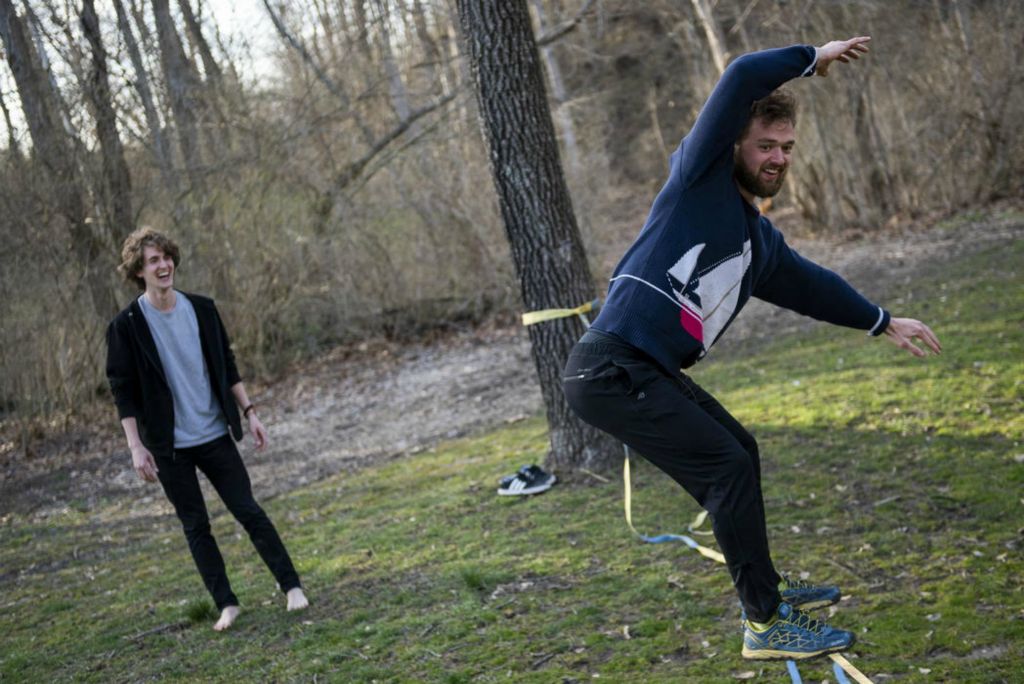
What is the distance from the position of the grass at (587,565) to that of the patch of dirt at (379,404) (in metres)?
0.87

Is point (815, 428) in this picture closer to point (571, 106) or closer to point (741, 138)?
point (741, 138)

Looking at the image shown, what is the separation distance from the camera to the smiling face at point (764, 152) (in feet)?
11.5

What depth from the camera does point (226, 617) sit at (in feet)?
17.1

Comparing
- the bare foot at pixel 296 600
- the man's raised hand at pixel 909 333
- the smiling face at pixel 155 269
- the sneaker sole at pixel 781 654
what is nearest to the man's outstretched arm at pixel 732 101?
the man's raised hand at pixel 909 333

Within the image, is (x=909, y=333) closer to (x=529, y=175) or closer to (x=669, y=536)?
(x=669, y=536)

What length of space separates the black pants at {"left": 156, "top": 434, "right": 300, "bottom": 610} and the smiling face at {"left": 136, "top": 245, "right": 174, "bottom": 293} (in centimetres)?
86

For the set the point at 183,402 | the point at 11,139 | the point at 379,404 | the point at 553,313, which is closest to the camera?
the point at 183,402

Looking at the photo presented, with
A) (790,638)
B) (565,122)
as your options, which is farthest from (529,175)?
(565,122)

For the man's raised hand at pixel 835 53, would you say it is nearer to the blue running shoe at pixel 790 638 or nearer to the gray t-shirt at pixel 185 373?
the blue running shoe at pixel 790 638

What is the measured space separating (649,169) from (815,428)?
22.6 meters

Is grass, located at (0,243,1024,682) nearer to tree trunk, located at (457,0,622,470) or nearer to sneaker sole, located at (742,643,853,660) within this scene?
sneaker sole, located at (742,643,853,660)

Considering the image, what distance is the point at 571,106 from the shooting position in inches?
706

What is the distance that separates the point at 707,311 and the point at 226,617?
10.5 feet

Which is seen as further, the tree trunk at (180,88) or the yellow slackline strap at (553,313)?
the tree trunk at (180,88)
